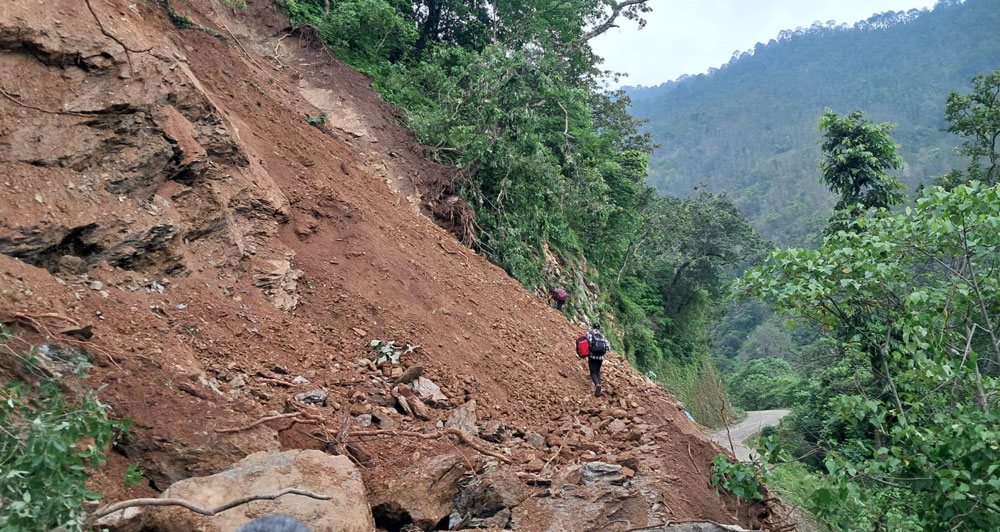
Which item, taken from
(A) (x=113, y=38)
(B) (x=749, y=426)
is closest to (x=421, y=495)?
(A) (x=113, y=38)

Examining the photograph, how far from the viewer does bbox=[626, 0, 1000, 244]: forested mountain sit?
54.7 meters

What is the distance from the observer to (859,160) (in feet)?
36.8

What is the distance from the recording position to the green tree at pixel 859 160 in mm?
11070

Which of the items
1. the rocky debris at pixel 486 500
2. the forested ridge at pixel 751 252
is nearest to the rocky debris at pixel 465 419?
the rocky debris at pixel 486 500

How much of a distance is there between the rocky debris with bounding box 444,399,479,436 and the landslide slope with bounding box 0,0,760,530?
12 cm

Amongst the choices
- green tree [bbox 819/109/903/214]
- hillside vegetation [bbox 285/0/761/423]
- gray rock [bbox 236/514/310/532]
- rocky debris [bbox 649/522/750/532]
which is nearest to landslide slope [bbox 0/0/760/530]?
rocky debris [bbox 649/522/750/532]

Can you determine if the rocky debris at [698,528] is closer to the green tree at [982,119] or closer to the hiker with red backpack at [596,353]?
the hiker with red backpack at [596,353]

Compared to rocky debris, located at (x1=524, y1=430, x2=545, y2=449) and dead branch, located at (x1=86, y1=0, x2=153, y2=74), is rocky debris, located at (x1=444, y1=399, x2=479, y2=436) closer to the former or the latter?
rocky debris, located at (x1=524, y1=430, x2=545, y2=449)

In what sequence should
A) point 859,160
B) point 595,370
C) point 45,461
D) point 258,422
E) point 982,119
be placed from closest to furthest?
1. point 45,461
2. point 258,422
3. point 595,370
4. point 859,160
5. point 982,119

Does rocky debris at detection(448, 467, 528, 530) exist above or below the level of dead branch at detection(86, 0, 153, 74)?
below

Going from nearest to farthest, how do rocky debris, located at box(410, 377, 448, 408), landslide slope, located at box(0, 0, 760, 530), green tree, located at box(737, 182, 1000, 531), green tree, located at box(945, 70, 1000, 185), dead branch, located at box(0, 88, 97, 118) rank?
green tree, located at box(737, 182, 1000, 531)
landslide slope, located at box(0, 0, 760, 530)
dead branch, located at box(0, 88, 97, 118)
rocky debris, located at box(410, 377, 448, 408)
green tree, located at box(945, 70, 1000, 185)

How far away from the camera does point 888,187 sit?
36.1ft

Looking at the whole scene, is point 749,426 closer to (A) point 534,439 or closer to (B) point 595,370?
(B) point 595,370

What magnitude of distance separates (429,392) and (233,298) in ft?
6.53
